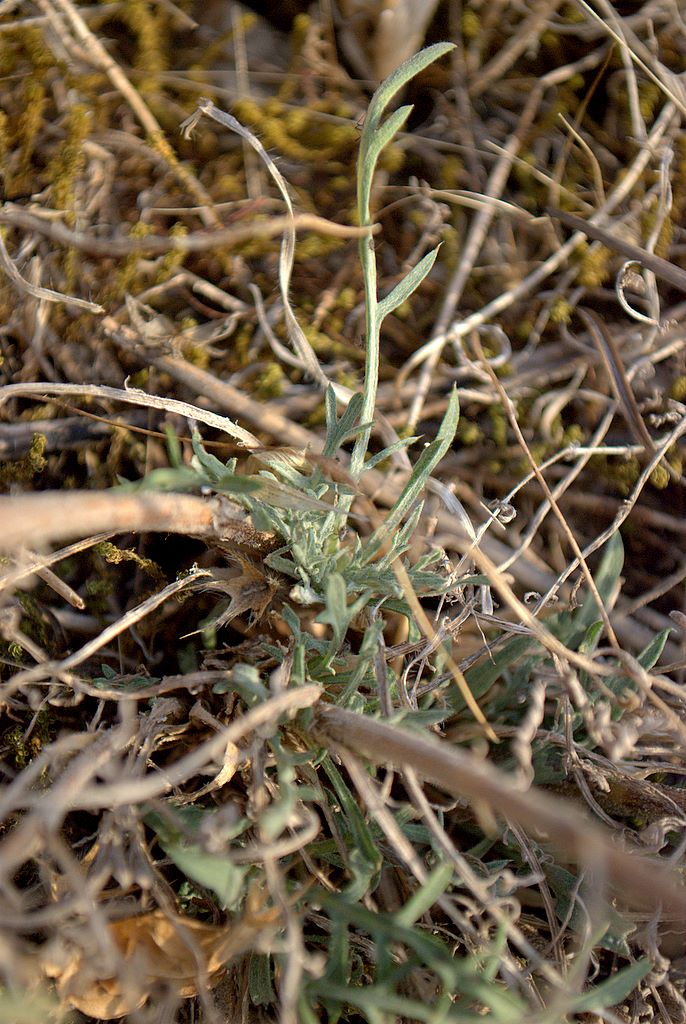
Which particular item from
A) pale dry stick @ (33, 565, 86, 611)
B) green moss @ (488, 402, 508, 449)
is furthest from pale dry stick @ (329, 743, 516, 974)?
green moss @ (488, 402, 508, 449)

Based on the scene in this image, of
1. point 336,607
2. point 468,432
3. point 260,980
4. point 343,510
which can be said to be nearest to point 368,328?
point 343,510

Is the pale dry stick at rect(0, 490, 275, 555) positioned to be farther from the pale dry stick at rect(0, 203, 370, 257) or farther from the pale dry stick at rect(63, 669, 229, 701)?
the pale dry stick at rect(0, 203, 370, 257)

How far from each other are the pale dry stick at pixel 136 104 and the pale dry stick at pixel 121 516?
76 centimetres

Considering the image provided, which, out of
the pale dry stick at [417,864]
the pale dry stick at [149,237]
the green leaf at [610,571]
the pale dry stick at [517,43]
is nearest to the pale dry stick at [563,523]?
the green leaf at [610,571]

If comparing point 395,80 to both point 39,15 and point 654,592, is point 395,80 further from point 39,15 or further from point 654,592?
point 39,15

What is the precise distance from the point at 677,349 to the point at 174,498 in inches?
41.4

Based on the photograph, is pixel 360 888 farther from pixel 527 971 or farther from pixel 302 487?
pixel 302 487

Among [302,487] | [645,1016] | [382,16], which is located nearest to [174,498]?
[302,487]

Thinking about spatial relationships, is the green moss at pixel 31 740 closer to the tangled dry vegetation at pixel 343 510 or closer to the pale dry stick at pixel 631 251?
the tangled dry vegetation at pixel 343 510

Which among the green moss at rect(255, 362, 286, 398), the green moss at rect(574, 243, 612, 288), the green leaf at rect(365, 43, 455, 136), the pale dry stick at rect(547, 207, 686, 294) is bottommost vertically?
the green moss at rect(255, 362, 286, 398)

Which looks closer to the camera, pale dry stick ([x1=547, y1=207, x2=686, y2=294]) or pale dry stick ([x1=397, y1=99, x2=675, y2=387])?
pale dry stick ([x1=547, y1=207, x2=686, y2=294])

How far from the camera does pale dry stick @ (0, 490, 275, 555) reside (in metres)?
0.57

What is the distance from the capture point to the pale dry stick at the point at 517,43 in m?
1.65

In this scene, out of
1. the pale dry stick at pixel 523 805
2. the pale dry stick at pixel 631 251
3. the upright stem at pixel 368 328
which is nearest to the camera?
the pale dry stick at pixel 523 805
